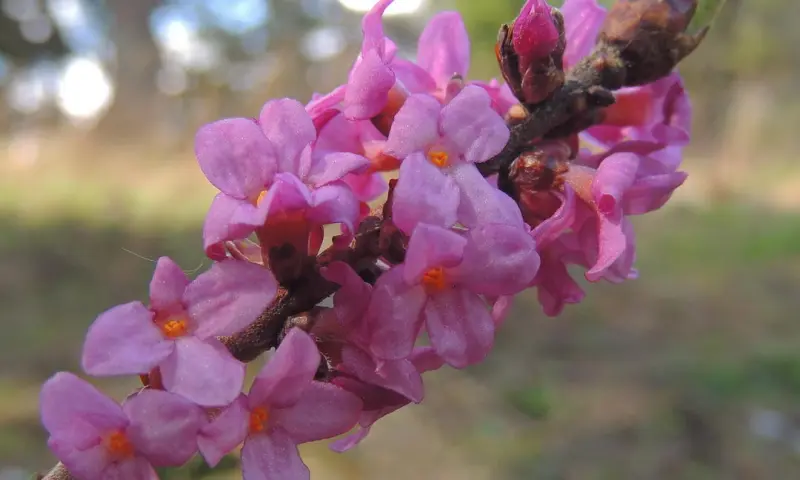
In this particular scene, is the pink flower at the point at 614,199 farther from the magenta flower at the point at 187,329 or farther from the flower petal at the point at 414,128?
the magenta flower at the point at 187,329

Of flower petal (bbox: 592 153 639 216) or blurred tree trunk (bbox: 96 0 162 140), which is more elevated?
flower petal (bbox: 592 153 639 216)

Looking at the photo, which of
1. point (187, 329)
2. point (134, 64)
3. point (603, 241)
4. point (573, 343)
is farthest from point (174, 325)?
point (134, 64)

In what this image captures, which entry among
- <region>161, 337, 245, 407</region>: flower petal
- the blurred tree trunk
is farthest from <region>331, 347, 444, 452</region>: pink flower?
the blurred tree trunk

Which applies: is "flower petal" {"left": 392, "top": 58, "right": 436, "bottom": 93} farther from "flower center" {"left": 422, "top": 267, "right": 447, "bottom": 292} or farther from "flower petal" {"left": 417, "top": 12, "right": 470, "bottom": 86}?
"flower center" {"left": 422, "top": 267, "right": 447, "bottom": 292}

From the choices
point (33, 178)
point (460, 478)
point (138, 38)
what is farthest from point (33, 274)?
point (138, 38)

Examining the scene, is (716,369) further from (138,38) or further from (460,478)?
(138,38)

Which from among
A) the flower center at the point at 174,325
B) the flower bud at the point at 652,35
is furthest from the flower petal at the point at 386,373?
the flower bud at the point at 652,35

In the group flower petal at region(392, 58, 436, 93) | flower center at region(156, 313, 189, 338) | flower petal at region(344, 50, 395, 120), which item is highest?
flower petal at region(344, 50, 395, 120)
